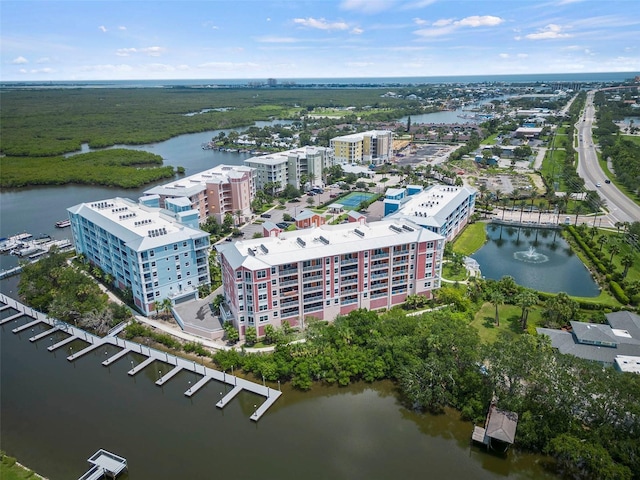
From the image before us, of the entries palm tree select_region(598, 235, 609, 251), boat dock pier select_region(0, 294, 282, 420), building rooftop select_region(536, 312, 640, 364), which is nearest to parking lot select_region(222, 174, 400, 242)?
boat dock pier select_region(0, 294, 282, 420)

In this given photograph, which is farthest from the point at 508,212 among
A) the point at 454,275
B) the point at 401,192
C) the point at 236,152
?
the point at 236,152

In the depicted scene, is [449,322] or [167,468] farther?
[449,322]

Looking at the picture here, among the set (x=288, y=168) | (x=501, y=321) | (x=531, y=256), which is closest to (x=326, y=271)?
(x=501, y=321)

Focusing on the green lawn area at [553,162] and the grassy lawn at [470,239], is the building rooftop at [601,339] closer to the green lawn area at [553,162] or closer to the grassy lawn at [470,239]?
the grassy lawn at [470,239]

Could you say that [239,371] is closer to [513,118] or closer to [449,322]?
[449,322]

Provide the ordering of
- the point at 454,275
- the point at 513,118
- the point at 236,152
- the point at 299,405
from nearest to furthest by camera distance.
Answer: the point at 299,405, the point at 454,275, the point at 236,152, the point at 513,118

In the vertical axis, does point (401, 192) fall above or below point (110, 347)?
above

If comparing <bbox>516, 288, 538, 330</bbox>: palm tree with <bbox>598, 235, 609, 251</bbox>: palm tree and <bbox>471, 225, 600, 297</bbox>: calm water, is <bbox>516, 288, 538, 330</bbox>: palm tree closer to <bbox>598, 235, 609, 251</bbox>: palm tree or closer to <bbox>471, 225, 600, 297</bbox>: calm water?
<bbox>471, 225, 600, 297</bbox>: calm water
